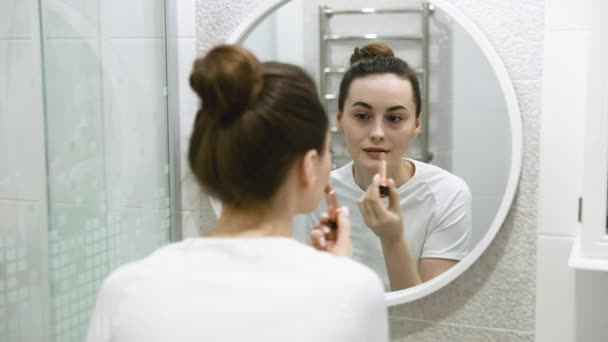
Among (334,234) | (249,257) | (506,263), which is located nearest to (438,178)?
(506,263)

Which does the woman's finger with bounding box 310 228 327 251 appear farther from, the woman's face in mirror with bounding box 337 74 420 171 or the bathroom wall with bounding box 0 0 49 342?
the bathroom wall with bounding box 0 0 49 342

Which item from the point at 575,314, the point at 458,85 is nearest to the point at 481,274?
the point at 575,314

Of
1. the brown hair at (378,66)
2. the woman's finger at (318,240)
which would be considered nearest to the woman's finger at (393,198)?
the brown hair at (378,66)

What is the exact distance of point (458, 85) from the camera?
4.22 feet

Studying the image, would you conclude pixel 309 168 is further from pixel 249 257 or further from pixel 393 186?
pixel 393 186

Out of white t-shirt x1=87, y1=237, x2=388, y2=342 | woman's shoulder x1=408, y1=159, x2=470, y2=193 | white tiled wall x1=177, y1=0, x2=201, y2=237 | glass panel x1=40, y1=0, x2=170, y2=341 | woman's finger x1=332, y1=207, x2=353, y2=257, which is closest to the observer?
white t-shirt x1=87, y1=237, x2=388, y2=342

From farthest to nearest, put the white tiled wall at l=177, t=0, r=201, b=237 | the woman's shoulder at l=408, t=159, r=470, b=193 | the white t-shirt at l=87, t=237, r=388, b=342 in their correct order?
the white tiled wall at l=177, t=0, r=201, b=237 → the woman's shoulder at l=408, t=159, r=470, b=193 → the white t-shirt at l=87, t=237, r=388, b=342

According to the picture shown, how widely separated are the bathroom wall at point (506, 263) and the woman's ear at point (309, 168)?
0.54m

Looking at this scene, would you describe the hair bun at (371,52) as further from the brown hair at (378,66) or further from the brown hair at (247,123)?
the brown hair at (247,123)

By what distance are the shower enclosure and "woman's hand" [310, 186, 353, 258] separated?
0.46 m

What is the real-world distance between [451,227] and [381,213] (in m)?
0.13

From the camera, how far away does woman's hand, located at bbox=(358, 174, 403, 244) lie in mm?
1358

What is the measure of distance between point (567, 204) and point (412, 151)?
28 centimetres

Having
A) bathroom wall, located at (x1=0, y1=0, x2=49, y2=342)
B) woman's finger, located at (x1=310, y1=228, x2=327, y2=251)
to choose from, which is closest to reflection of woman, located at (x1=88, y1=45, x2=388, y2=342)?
woman's finger, located at (x1=310, y1=228, x2=327, y2=251)
